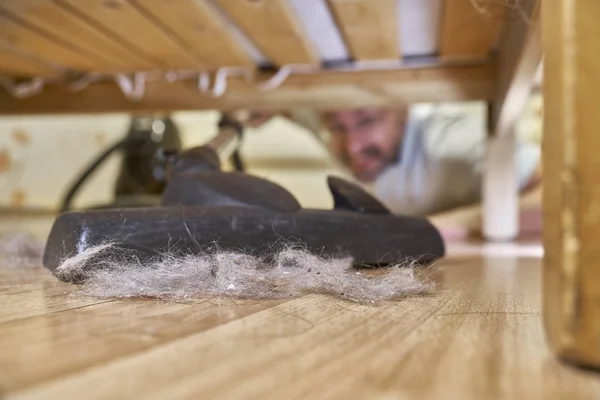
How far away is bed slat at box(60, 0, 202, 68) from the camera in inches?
41.5

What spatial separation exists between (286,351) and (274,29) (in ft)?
3.01

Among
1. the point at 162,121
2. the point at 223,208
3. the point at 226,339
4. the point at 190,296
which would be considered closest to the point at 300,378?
the point at 226,339

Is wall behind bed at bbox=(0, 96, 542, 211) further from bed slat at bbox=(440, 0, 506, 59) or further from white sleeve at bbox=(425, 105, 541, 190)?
bed slat at bbox=(440, 0, 506, 59)

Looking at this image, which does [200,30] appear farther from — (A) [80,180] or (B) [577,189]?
(B) [577,189]

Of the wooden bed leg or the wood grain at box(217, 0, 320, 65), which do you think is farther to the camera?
the wood grain at box(217, 0, 320, 65)

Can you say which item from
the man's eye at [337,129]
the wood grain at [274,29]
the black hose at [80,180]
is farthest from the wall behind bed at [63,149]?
the wood grain at [274,29]

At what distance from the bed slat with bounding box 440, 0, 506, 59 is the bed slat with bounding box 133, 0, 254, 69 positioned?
0.40 m

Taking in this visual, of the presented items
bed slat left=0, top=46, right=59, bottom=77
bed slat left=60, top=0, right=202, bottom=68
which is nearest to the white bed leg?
bed slat left=60, top=0, right=202, bottom=68

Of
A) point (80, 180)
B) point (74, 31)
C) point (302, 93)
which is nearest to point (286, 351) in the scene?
point (74, 31)

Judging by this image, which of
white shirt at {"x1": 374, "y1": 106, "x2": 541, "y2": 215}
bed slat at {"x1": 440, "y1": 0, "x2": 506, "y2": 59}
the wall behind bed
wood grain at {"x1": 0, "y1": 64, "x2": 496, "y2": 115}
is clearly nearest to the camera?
bed slat at {"x1": 440, "y1": 0, "x2": 506, "y2": 59}

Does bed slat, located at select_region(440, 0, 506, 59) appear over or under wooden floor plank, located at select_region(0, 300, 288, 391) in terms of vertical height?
over

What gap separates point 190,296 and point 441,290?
0.24 metres

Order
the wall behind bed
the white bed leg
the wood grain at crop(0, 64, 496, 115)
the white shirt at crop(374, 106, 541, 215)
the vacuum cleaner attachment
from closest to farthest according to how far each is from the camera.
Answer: the vacuum cleaner attachment → the wood grain at crop(0, 64, 496, 115) → the white bed leg → the white shirt at crop(374, 106, 541, 215) → the wall behind bed

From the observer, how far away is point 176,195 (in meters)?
0.89
